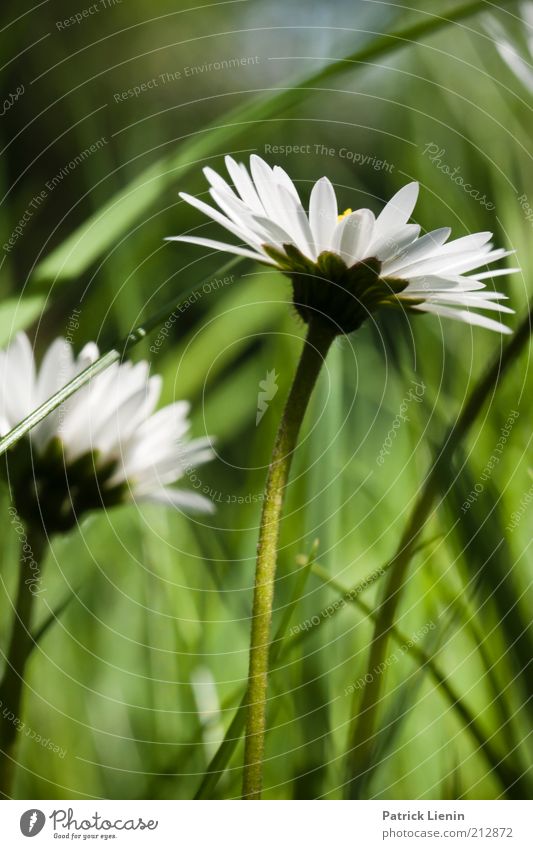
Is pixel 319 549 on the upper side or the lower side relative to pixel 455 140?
lower

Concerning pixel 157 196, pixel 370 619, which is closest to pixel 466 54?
pixel 157 196

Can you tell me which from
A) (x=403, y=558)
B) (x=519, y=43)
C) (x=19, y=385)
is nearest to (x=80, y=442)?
(x=19, y=385)

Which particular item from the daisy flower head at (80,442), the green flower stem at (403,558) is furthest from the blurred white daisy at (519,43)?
the daisy flower head at (80,442)

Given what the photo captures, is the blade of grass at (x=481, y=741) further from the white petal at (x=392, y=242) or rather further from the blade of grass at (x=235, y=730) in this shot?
the white petal at (x=392, y=242)

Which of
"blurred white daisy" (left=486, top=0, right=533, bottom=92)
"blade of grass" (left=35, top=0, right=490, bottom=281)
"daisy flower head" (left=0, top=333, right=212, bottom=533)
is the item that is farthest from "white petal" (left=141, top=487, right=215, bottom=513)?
"blurred white daisy" (left=486, top=0, right=533, bottom=92)

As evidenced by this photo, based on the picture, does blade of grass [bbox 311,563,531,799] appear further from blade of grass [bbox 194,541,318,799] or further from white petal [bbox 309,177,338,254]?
white petal [bbox 309,177,338,254]

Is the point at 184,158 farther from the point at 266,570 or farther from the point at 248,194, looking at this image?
the point at 266,570
